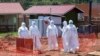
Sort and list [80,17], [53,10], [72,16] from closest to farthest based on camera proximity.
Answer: [72,16], [53,10], [80,17]

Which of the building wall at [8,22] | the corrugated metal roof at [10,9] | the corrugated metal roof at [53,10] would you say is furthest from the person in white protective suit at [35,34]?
the corrugated metal roof at [10,9]

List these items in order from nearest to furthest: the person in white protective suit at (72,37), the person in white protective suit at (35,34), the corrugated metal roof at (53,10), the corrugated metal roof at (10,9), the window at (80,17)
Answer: the person in white protective suit at (72,37)
the person in white protective suit at (35,34)
the corrugated metal roof at (53,10)
the window at (80,17)
the corrugated metal roof at (10,9)

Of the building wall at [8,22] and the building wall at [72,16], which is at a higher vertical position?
the building wall at [72,16]

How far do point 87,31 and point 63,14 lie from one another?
4.31 meters

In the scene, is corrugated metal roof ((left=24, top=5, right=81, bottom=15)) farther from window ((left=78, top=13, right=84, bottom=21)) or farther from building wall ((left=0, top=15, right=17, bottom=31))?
window ((left=78, top=13, right=84, bottom=21))

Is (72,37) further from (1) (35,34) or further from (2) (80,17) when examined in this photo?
(2) (80,17)

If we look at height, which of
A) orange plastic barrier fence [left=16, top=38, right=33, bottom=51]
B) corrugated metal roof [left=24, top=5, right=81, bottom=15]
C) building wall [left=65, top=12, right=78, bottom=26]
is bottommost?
building wall [left=65, top=12, right=78, bottom=26]

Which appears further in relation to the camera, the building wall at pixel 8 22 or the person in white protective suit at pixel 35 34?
the building wall at pixel 8 22

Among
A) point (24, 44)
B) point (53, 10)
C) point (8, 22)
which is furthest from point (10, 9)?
point (24, 44)

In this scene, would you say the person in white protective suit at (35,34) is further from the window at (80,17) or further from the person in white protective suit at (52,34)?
the window at (80,17)

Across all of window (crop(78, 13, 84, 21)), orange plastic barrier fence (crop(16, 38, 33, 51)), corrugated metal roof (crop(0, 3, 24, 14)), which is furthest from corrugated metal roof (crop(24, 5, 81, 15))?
orange plastic barrier fence (crop(16, 38, 33, 51))

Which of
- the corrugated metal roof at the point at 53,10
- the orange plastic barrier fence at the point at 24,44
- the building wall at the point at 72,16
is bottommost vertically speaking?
the building wall at the point at 72,16

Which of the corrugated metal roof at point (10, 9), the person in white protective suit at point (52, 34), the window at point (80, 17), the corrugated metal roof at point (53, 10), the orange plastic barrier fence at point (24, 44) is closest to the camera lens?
the orange plastic barrier fence at point (24, 44)

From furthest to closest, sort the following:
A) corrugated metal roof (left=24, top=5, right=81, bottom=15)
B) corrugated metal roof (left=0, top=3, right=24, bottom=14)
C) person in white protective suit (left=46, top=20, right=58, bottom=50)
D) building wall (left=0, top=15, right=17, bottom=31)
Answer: corrugated metal roof (left=0, top=3, right=24, bottom=14) → building wall (left=0, top=15, right=17, bottom=31) → corrugated metal roof (left=24, top=5, right=81, bottom=15) → person in white protective suit (left=46, top=20, right=58, bottom=50)
